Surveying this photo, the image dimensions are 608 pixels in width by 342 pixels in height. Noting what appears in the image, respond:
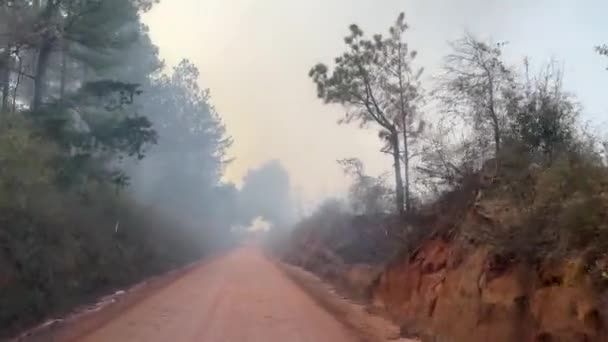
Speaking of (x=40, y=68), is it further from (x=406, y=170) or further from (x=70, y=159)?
(x=406, y=170)

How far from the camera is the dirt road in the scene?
1129 cm

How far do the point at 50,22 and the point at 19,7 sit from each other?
43.6 inches

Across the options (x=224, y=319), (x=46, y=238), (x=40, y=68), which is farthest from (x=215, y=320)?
(x=40, y=68)

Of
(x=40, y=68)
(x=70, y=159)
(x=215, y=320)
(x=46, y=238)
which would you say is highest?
(x=40, y=68)

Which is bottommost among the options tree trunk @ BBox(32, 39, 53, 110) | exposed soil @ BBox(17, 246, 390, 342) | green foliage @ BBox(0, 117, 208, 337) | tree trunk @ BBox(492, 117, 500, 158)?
exposed soil @ BBox(17, 246, 390, 342)

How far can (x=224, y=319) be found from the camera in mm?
13461

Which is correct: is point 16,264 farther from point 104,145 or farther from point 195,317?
point 104,145

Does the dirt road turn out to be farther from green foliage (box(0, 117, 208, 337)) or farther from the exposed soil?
green foliage (box(0, 117, 208, 337))

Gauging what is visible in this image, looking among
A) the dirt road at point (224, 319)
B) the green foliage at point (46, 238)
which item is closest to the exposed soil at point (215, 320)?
the dirt road at point (224, 319)

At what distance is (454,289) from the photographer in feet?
36.7

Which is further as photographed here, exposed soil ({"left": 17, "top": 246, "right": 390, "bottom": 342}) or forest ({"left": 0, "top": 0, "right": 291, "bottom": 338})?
forest ({"left": 0, "top": 0, "right": 291, "bottom": 338})

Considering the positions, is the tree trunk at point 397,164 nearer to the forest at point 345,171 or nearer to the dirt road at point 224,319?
the forest at point 345,171

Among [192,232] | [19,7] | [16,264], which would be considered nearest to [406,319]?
[16,264]

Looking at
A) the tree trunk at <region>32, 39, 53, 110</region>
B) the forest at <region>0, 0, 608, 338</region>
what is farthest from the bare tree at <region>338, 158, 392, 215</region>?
the tree trunk at <region>32, 39, 53, 110</region>
